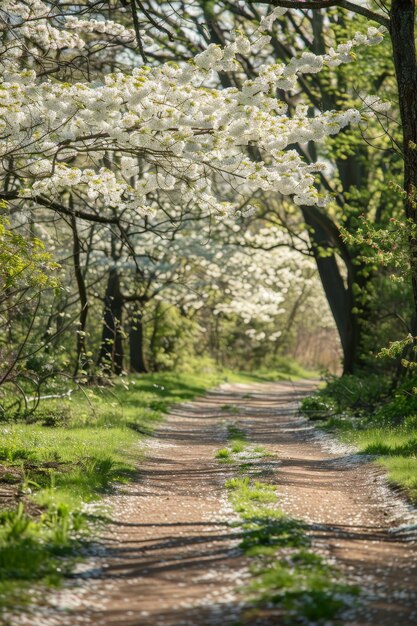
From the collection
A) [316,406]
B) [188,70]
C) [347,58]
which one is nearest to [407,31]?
[347,58]

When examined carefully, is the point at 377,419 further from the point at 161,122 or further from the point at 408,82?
the point at 161,122

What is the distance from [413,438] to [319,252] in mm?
10930

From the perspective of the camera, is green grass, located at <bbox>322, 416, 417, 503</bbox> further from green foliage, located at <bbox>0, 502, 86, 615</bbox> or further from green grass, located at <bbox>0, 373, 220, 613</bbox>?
green foliage, located at <bbox>0, 502, 86, 615</bbox>

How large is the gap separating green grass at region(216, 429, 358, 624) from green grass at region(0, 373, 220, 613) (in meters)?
1.44

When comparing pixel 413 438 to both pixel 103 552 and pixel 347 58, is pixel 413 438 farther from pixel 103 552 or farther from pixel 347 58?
pixel 103 552

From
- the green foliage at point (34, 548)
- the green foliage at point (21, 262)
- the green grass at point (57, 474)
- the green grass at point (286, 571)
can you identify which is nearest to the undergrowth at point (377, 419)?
the green grass at point (286, 571)

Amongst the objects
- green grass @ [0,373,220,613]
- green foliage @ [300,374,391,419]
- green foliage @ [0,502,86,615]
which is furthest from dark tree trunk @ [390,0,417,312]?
green foliage @ [300,374,391,419]

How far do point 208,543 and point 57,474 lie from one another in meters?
3.03

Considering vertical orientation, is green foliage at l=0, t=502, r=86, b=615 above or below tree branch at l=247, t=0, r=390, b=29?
below

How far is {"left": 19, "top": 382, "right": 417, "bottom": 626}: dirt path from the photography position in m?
5.54

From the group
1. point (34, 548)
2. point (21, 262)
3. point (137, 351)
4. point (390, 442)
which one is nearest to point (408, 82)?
point (21, 262)

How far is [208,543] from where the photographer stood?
732 centimetres

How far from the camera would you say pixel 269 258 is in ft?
118

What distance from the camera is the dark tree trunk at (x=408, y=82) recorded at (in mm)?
10289
